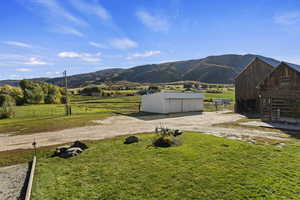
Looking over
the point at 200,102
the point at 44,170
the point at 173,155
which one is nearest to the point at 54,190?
the point at 44,170

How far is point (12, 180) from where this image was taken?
6.20 meters

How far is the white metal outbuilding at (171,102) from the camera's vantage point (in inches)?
1016

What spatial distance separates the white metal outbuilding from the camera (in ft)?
84.6

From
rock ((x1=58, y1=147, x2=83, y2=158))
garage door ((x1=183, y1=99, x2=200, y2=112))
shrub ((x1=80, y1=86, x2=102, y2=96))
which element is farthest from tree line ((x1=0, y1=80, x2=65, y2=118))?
rock ((x1=58, y1=147, x2=83, y2=158))

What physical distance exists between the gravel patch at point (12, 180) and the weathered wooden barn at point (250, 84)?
26711 mm

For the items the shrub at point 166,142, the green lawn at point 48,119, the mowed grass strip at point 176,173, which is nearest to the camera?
the mowed grass strip at point 176,173

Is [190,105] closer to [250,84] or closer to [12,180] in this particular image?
[250,84]

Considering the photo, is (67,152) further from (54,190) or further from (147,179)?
(147,179)

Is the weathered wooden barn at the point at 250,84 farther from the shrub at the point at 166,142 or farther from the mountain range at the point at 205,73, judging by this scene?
the mountain range at the point at 205,73

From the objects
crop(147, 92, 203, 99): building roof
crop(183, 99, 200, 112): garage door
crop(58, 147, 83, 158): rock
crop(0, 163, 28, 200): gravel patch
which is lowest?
crop(0, 163, 28, 200): gravel patch

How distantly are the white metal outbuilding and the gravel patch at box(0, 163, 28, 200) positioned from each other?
19.9m

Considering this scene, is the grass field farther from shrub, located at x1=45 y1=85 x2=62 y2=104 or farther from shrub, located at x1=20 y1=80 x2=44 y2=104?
shrub, located at x1=45 y1=85 x2=62 y2=104

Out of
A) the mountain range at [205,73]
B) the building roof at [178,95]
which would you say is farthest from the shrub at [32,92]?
Result: the mountain range at [205,73]

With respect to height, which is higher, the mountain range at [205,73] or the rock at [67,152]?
the mountain range at [205,73]
